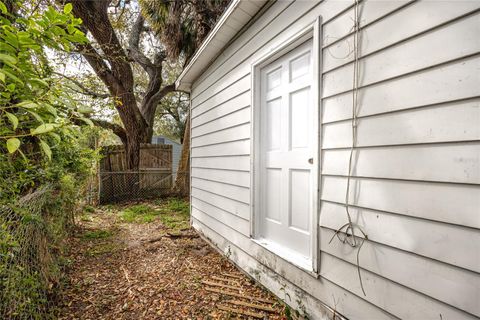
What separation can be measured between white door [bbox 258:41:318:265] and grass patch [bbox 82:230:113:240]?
3240 mm

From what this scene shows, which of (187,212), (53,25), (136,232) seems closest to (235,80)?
(53,25)

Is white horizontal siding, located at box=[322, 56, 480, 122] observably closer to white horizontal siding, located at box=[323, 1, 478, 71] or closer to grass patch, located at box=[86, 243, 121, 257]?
white horizontal siding, located at box=[323, 1, 478, 71]

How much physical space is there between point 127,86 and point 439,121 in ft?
27.5

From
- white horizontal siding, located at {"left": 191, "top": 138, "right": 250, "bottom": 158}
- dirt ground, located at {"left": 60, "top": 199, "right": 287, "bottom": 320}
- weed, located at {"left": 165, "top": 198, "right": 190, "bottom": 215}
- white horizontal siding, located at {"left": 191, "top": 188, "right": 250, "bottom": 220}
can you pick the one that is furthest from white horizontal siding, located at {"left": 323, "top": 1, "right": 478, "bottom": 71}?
weed, located at {"left": 165, "top": 198, "right": 190, "bottom": 215}

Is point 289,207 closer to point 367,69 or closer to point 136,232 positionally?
point 367,69

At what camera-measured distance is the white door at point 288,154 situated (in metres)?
2.26

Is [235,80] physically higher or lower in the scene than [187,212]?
higher

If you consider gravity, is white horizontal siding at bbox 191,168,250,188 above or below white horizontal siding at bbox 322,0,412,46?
below

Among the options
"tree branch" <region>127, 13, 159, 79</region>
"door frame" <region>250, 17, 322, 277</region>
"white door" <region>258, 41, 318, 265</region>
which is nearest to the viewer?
"door frame" <region>250, 17, 322, 277</region>

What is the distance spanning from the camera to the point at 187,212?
654 cm

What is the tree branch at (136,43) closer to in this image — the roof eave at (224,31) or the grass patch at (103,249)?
the roof eave at (224,31)

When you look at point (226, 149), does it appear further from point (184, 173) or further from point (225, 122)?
point (184, 173)

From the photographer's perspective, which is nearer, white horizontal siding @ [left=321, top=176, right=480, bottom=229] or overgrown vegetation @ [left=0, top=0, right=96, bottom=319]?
overgrown vegetation @ [left=0, top=0, right=96, bottom=319]

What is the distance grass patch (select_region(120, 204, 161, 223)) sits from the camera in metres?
5.73
